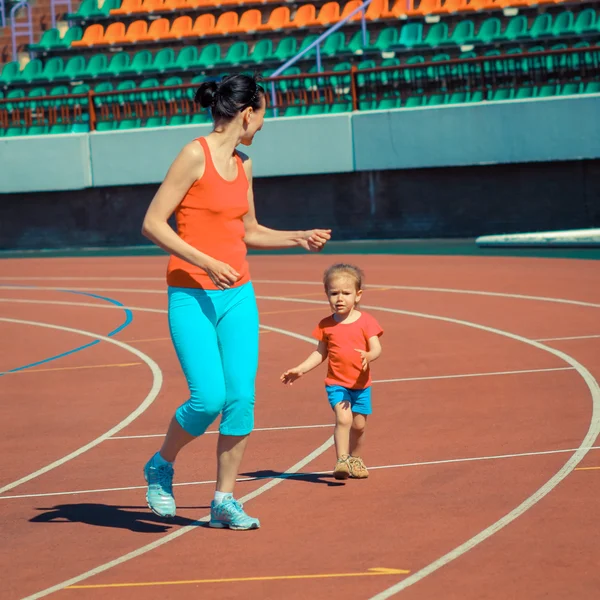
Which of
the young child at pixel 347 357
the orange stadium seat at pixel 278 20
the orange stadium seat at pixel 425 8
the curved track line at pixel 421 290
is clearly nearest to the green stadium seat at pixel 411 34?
the orange stadium seat at pixel 425 8

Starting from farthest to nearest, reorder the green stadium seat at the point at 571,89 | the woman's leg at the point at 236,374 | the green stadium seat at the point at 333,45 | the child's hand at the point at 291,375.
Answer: the green stadium seat at the point at 333,45 → the green stadium seat at the point at 571,89 → the child's hand at the point at 291,375 → the woman's leg at the point at 236,374

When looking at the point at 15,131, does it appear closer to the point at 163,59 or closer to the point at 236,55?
the point at 163,59

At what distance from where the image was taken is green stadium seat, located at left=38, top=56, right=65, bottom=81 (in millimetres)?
29859

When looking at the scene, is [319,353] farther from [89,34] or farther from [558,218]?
[89,34]

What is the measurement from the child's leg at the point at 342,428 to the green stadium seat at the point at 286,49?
70.5 feet

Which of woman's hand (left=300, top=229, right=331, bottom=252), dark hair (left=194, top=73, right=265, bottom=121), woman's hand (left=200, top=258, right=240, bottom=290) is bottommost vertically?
woman's hand (left=200, top=258, right=240, bottom=290)

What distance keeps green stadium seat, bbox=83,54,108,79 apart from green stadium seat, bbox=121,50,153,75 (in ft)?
2.14

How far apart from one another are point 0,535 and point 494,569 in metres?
2.65

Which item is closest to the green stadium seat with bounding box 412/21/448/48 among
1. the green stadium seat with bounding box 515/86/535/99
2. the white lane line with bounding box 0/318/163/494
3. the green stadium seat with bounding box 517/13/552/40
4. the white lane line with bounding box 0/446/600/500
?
the green stadium seat with bounding box 517/13/552/40

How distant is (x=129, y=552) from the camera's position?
581 centimetres

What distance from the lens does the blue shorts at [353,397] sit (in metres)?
A: 7.14

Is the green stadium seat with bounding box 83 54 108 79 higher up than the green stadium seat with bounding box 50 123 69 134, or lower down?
higher up

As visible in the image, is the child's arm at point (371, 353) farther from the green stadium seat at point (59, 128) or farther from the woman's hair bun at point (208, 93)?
the green stadium seat at point (59, 128)

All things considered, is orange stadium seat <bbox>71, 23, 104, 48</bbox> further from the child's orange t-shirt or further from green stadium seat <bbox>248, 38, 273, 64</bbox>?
the child's orange t-shirt
